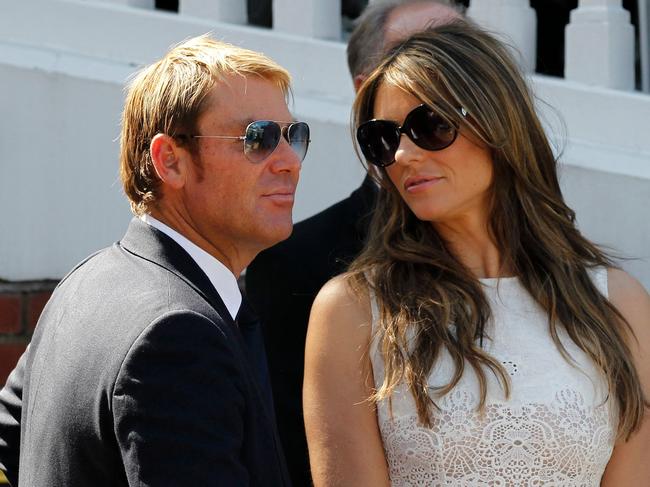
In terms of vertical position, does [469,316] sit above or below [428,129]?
below

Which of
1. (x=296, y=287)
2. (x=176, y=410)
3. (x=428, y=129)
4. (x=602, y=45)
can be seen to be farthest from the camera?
(x=602, y=45)

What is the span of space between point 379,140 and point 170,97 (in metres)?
0.56

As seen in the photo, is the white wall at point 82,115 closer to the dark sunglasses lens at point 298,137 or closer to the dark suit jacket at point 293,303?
the dark suit jacket at point 293,303

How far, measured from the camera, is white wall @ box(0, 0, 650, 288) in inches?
148

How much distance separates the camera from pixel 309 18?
12.8 feet

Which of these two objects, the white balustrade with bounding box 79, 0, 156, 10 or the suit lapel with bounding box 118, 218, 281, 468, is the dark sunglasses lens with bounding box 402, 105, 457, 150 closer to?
the suit lapel with bounding box 118, 218, 281, 468

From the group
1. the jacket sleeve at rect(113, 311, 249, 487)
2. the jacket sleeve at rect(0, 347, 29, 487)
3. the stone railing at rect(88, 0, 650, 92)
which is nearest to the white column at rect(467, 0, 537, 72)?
the stone railing at rect(88, 0, 650, 92)

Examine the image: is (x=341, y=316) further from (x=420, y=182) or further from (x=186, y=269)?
(x=186, y=269)

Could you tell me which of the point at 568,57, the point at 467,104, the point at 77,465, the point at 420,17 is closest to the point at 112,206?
the point at 420,17

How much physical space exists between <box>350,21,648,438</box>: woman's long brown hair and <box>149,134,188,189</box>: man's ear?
1.63 ft

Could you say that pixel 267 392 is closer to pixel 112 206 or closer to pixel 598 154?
pixel 598 154

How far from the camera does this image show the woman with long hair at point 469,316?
7.89ft

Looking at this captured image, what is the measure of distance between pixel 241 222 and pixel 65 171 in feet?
5.92

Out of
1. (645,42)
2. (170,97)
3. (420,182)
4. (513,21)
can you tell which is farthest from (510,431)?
(645,42)
